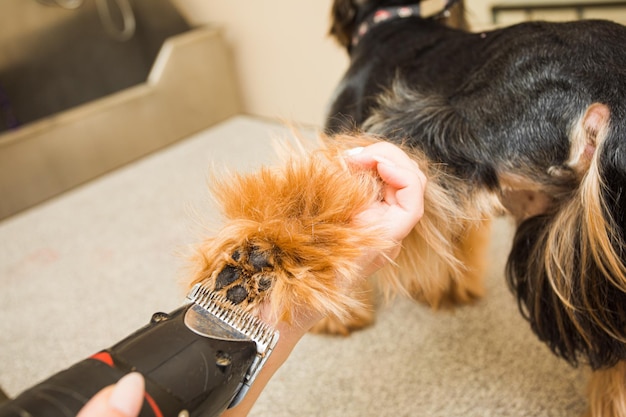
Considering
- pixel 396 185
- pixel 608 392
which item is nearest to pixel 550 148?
pixel 396 185

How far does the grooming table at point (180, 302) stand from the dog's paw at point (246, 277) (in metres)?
0.09

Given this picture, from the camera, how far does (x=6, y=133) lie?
165 centimetres

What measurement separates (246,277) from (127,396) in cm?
18

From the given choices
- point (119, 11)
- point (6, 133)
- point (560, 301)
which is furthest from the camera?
point (119, 11)

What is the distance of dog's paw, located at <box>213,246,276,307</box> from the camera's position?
0.47 meters

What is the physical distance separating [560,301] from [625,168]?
0.17m

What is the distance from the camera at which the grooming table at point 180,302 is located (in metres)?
0.75

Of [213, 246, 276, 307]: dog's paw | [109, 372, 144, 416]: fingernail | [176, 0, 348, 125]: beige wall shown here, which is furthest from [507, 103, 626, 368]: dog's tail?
[176, 0, 348, 125]: beige wall

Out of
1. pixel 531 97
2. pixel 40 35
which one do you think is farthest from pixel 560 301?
pixel 40 35

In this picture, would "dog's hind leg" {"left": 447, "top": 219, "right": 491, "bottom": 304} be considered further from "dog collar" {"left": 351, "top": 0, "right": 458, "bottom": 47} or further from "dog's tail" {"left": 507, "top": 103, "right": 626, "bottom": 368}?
"dog collar" {"left": 351, "top": 0, "right": 458, "bottom": 47}

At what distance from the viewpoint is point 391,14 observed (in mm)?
929

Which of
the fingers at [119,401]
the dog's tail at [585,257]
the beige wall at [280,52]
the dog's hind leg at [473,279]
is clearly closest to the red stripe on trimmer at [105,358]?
the fingers at [119,401]

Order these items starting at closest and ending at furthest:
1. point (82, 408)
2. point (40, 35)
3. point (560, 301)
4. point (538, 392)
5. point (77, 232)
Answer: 1. point (82, 408)
2. point (560, 301)
3. point (538, 392)
4. point (77, 232)
5. point (40, 35)

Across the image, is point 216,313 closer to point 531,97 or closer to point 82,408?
point 82,408
